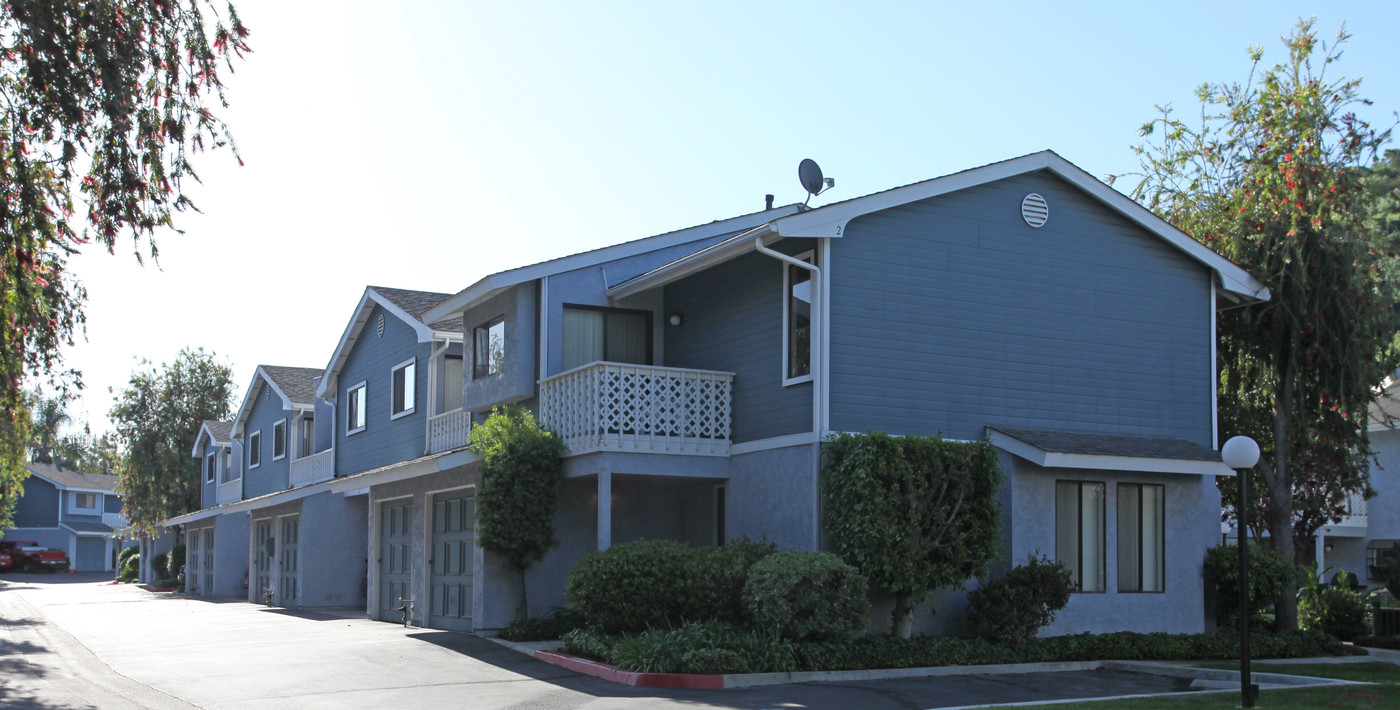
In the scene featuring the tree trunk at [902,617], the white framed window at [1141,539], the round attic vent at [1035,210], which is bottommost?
the tree trunk at [902,617]

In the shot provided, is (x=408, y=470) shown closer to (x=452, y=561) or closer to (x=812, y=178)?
(x=452, y=561)

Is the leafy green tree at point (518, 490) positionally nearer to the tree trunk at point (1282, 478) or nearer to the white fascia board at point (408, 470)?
the white fascia board at point (408, 470)

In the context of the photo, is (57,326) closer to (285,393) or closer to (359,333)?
(359,333)

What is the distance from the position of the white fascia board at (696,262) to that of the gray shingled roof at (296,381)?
17.7m

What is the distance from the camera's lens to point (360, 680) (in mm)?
14656

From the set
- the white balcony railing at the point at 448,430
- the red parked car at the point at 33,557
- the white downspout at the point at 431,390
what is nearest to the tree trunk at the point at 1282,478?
the white balcony railing at the point at 448,430

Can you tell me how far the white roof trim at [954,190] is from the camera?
17.2 metres

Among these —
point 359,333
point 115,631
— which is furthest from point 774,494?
point 359,333

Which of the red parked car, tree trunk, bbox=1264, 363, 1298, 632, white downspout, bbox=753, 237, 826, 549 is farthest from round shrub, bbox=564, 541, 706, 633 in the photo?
the red parked car

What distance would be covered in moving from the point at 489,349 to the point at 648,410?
5325 millimetres

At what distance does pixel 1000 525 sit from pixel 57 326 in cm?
1338

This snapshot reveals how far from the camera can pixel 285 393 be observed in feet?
123

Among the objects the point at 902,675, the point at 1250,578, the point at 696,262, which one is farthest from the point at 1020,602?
the point at 696,262

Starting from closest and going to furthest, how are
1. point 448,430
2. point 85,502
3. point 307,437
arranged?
point 448,430 → point 307,437 → point 85,502
